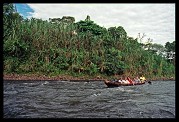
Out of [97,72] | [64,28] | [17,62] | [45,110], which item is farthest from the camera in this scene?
[64,28]

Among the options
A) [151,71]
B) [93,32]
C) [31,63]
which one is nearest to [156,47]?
[151,71]

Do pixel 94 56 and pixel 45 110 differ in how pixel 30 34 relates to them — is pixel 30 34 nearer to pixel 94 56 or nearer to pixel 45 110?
pixel 94 56

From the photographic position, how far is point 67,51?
3769 cm

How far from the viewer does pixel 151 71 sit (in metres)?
46.3

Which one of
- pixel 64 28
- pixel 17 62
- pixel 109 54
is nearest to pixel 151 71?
pixel 109 54

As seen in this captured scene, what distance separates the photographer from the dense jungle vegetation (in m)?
34.2

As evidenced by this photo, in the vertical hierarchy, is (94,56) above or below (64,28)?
below

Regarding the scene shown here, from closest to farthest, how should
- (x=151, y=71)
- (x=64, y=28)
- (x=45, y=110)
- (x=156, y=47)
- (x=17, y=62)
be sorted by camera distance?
(x=45, y=110) → (x=17, y=62) → (x=64, y=28) → (x=151, y=71) → (x=156, y=47)

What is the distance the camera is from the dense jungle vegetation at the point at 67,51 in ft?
112

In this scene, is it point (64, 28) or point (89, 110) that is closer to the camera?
point (89, 110)

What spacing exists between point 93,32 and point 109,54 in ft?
27.7

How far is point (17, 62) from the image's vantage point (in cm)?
3347

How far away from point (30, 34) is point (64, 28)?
7845 millimetres

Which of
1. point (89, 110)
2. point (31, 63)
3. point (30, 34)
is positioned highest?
point (30, 34)
